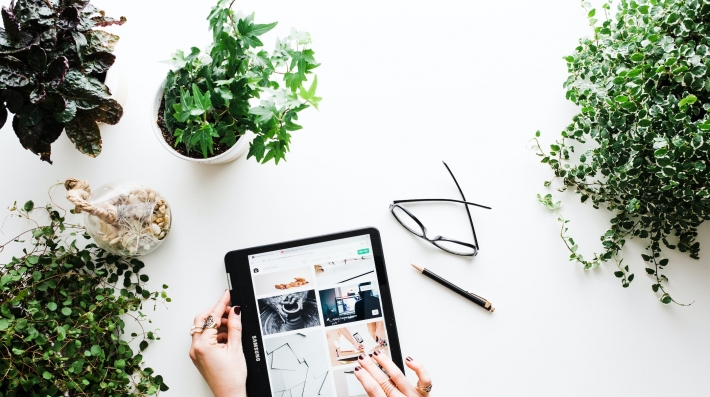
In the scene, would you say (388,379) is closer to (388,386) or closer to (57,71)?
(388,386)

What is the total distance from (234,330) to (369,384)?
12.6 inches

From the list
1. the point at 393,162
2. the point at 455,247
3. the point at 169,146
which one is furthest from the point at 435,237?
the point at 169,146

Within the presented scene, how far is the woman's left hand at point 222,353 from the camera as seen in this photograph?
1088mm

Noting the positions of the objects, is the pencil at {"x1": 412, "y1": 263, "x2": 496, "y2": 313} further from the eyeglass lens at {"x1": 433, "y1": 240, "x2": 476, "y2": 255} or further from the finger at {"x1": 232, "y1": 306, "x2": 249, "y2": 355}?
the finger at {"x1": 232, "y1": 306, "x2": 249, "y2": 355}

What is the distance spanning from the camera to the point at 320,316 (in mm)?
1138

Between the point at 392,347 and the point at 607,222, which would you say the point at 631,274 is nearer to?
the point at 607,222

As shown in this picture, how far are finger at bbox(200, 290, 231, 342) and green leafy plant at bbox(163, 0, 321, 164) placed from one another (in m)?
0.37

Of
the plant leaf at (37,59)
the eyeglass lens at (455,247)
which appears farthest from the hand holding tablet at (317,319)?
the plant leaf at (37,59)

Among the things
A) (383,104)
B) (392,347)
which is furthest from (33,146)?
(392,347)

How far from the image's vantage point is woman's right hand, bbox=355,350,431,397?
107 centimetres

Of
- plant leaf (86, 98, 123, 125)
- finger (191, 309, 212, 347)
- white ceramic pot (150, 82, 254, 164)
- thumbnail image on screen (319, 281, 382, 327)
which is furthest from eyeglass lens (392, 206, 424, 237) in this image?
plant leaf (86, 98, 123, 125)

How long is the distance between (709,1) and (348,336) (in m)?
0.94

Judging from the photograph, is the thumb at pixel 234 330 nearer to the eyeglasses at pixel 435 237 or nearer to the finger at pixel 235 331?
the finger at pixel 235 331

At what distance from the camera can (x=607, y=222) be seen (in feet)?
3.81
